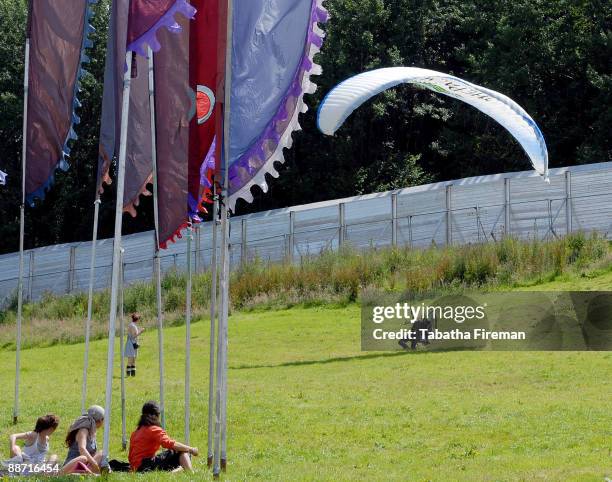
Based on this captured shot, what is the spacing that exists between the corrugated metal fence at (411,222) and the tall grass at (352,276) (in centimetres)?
270

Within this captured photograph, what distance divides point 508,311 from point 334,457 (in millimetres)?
18080

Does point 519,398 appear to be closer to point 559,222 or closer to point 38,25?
point 38,25

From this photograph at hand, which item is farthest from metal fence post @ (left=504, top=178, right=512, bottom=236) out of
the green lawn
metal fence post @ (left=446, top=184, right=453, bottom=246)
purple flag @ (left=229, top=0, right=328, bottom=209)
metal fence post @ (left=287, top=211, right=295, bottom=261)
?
purple flag @ (left=229, top=0, right=328, bottom=209)

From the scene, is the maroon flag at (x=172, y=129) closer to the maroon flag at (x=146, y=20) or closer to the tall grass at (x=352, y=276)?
the maroon flag at (x=146, y=20)

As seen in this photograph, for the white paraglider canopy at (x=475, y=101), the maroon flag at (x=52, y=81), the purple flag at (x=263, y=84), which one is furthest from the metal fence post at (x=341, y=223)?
the purple flag at (x=263, y=84)

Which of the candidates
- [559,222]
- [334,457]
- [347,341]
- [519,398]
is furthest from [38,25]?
[559,222]

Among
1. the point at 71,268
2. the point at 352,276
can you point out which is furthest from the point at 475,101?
the point at 71,268

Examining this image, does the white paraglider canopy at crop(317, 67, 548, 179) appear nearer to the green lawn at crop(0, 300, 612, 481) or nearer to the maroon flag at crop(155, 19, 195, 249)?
the green lawn at crop(0, 300, 612, 481)

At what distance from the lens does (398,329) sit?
37312 mm

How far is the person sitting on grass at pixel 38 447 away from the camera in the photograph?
59.2ft

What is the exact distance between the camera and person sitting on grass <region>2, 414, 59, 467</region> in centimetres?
1803

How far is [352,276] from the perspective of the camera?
151 ft

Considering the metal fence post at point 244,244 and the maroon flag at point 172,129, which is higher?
the metal fence post at point 244,244

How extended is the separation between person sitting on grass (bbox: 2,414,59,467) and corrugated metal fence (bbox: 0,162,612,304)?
31.4 meters
